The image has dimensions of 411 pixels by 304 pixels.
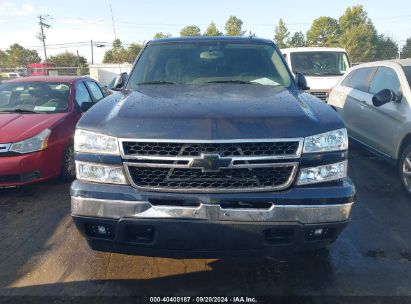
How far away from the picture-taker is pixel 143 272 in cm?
325

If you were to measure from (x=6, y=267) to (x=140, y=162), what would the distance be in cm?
177

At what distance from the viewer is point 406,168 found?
5.17 metres

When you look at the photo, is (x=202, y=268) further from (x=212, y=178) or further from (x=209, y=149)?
(x=209, y=149)

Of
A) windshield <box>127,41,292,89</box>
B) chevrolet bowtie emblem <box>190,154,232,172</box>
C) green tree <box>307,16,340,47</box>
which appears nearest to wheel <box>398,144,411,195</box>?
windshield <box>127,41,292,89</box>

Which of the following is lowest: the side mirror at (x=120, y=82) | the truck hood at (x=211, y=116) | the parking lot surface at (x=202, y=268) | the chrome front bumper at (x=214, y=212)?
the parking lot surface at (x=202, y=268)

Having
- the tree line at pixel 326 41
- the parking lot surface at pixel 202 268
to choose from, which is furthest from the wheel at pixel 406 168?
the tree line at pixel 326 41

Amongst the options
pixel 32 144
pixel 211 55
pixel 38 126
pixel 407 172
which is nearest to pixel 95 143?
pixel 211 55

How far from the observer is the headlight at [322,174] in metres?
2.68

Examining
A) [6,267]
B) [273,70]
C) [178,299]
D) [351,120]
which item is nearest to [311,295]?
[178,299]

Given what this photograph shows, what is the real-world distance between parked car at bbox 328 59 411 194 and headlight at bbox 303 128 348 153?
2856 mm

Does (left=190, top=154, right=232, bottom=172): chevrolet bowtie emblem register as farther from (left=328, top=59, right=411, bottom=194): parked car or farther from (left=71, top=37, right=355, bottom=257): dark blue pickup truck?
(left=328, top=59, right=411, bottom=194): parked car

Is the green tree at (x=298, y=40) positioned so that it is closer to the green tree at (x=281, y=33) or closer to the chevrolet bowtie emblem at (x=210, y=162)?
the green tree at (x=281, y=33)

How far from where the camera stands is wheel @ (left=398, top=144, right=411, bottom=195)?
509 centimetres

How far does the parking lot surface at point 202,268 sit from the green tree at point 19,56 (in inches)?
3108
